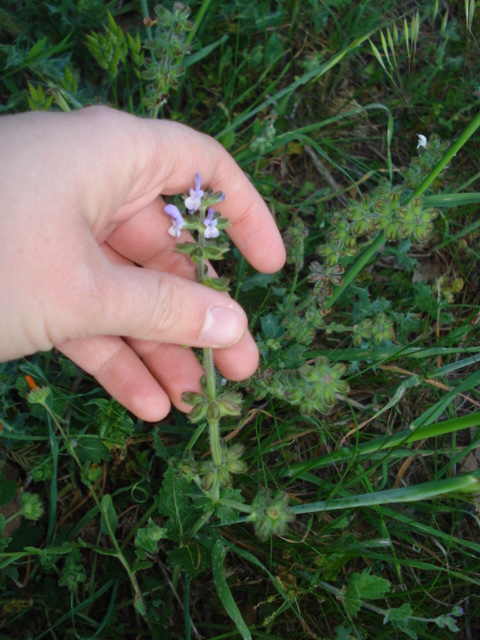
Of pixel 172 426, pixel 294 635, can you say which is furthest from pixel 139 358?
pixel 294 635

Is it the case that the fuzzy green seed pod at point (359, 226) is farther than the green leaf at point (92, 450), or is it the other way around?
the green leaf at point (92, 450)

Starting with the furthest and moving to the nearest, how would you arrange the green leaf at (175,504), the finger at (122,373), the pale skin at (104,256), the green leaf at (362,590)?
1. the finger at (122,373)
2. the green leaf at (175,504)
3. the green leaf at (362,590)
4. the pale skin at (104,256)

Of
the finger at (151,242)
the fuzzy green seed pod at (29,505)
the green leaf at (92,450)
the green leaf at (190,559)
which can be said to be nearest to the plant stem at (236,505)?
the green leaf at (190,559)

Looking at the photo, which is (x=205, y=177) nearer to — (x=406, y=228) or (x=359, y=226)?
(x=359, y=226)

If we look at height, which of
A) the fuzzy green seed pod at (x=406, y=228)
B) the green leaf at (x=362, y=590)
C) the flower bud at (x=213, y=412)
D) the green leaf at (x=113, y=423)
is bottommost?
the green leaf at (x=362, y=590)

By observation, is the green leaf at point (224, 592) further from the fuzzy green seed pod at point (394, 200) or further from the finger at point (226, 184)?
the fuzzy green seed pod at point (394, 200)
